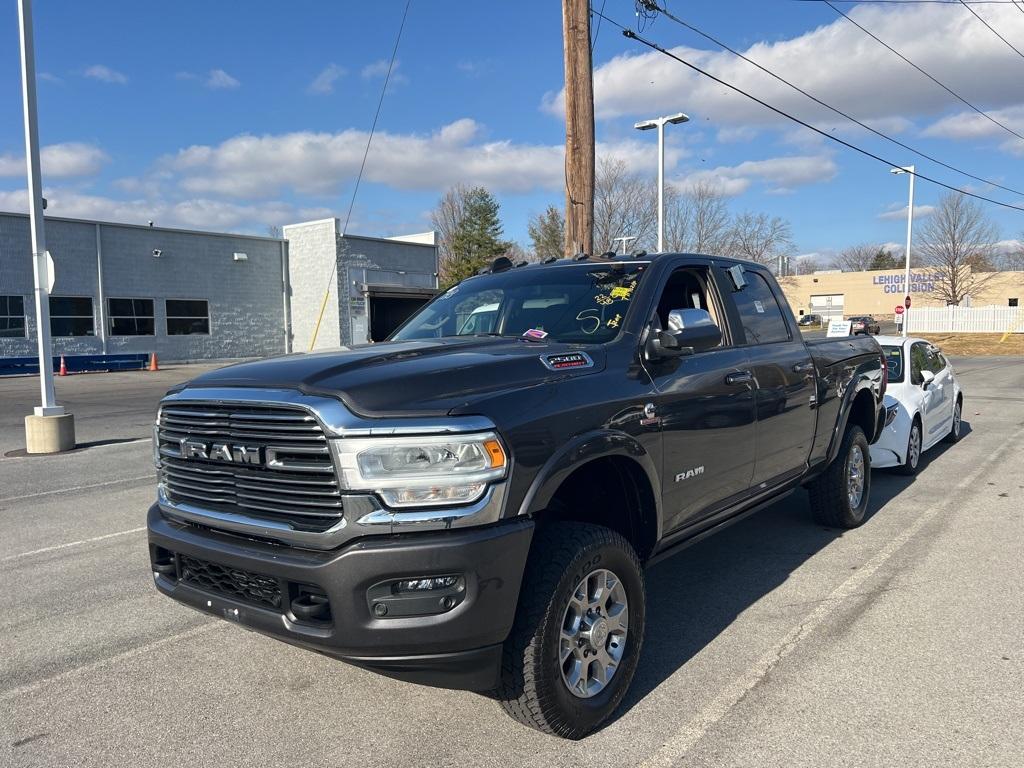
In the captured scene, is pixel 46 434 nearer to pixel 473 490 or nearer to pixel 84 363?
pixel 473 490

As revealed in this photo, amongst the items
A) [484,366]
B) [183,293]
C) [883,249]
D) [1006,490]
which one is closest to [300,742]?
[484,366]

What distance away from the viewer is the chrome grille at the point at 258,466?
2762mm

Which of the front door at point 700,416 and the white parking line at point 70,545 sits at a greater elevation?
the front door at point 700,416

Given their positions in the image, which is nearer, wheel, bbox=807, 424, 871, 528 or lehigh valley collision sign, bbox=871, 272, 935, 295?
wheel, bbox=807, 424, 871, 528

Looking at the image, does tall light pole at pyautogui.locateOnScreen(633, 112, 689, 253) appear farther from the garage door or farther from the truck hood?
the garage door

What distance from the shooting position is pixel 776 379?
4773 millimetres

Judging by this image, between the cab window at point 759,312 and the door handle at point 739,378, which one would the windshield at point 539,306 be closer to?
the door handle at point 739,378

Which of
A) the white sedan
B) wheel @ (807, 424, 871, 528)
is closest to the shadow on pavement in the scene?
wheel @ (807, 424, 871, 528)

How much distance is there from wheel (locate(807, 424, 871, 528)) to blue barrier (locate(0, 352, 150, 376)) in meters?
27.8

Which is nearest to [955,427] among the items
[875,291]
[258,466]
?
[258,466]

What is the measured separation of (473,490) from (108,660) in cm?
247

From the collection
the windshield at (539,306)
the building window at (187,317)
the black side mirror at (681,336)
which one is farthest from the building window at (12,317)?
the black side mirror at (681,336)

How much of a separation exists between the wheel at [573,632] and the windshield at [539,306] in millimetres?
1130

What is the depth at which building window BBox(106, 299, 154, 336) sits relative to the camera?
95.0 ft
